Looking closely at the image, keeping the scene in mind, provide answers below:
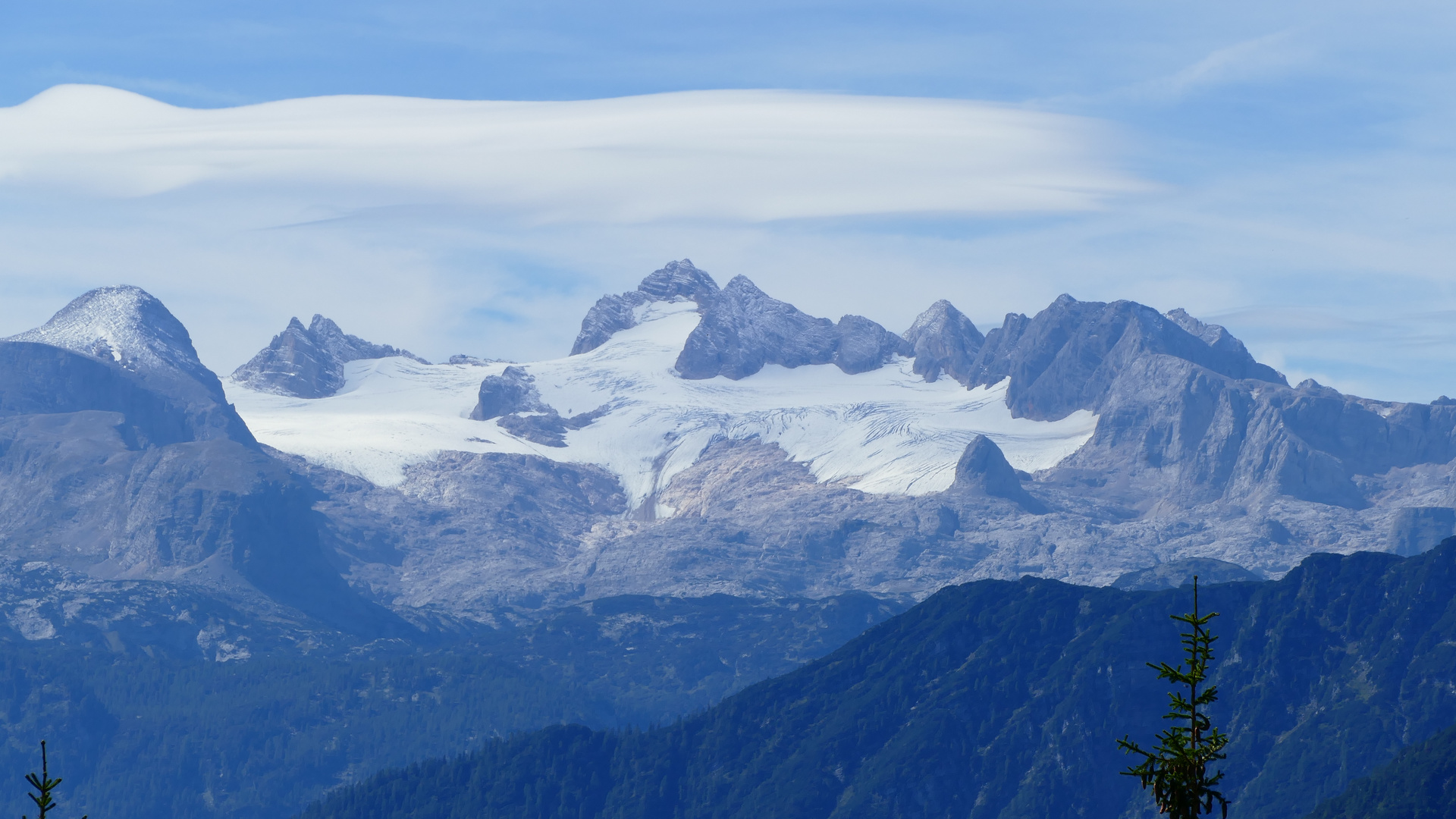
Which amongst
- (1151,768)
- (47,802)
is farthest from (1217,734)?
(47,802)

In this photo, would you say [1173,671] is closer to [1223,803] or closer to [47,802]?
[1223,803]

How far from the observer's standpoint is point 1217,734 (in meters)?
75.2

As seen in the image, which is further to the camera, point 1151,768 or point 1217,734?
point 1217,734

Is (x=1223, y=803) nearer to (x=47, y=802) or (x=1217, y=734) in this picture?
(x=1217, y=734)

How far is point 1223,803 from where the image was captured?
67812 mm

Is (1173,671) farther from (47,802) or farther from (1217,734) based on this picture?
(47,802)

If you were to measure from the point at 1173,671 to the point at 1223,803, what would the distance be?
4.90 metres

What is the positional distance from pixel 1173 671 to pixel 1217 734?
5824 millimetres

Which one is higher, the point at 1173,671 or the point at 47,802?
the point at 1173,671

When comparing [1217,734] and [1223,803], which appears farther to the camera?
[1217,734]

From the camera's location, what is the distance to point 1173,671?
70.8m

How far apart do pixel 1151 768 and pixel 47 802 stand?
36625mm

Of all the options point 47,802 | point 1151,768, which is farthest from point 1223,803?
point 47,802

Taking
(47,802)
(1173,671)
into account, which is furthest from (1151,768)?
(47,802)
